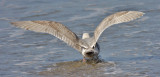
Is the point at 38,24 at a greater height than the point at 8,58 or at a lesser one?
greater

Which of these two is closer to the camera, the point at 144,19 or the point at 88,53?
the point at 88,53

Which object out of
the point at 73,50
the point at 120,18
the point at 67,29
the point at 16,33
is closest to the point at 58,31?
the point at 67,29

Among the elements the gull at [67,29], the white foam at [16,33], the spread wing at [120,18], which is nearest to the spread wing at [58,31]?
the gull at [67,29]

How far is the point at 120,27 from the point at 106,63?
2.91m

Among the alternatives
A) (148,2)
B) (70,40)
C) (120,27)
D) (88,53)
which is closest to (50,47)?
(70,40)

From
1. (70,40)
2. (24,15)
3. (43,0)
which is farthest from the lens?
(43,0)

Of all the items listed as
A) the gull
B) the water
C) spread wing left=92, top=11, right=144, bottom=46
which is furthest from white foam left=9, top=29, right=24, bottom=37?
spread wing left=92, top=11, right=144, bottom=46

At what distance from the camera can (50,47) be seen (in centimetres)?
974

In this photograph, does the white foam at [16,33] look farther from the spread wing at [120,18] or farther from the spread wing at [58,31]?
the spread wing at [120,18]

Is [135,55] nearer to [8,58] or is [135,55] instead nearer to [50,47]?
[50,47]

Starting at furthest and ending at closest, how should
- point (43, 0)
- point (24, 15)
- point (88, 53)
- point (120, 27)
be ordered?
point (43, 0), point (24, 15), point (120, 27), point (88, 53)

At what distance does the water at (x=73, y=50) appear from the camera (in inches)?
314

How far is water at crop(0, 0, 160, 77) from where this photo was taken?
7969 mm

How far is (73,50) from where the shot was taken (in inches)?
377
